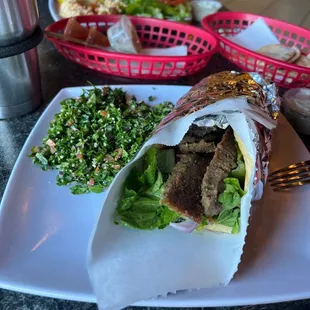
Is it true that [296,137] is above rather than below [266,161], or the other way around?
below

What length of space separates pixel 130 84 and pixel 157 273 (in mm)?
773

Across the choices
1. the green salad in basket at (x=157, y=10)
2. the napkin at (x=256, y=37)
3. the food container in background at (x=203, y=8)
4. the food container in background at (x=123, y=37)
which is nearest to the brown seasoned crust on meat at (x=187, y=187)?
the food container in background at (x=123, y=37)

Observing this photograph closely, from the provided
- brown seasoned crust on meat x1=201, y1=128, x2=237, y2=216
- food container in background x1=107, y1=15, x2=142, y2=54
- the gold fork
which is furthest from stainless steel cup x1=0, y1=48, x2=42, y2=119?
the gold fork

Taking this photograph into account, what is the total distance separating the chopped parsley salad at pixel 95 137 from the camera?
1.00 m

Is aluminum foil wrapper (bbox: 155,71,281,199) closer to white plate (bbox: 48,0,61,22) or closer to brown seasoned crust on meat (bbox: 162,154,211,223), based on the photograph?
brown seasoned crust on meat (bbox: 162,154,211,223)

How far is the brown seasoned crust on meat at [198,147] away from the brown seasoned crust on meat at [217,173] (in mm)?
36

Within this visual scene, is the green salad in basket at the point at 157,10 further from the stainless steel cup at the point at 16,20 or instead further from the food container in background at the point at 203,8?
the stainless steel cup at the point at 16,20

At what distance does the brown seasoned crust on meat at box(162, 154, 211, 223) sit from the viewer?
85 centimetres

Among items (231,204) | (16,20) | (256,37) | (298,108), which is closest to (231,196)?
(231,204)

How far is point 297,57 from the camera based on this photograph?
4.71 feet

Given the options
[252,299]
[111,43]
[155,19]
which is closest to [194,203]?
[252,299]

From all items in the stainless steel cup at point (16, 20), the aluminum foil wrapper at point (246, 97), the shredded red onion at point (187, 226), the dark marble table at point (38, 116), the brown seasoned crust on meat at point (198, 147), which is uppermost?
the stainless steel cup at point (16, 20)

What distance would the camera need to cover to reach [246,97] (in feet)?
2.99

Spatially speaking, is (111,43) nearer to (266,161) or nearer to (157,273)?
(266,161)
